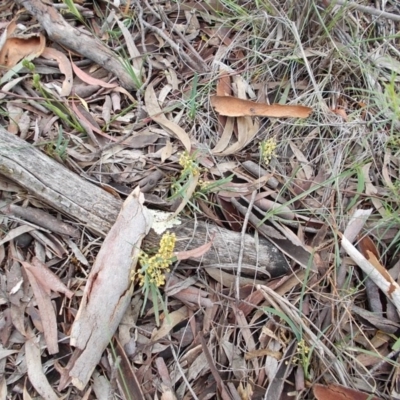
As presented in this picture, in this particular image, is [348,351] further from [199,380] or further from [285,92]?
[285,92]

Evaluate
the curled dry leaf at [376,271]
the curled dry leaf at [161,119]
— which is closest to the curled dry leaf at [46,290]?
the curled dry leaf at [161,119]

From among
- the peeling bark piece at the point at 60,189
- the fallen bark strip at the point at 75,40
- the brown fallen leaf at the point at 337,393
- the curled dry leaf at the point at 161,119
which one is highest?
the fallen bark strip at the point at 75,40

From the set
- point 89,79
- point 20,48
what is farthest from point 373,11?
point 20,48

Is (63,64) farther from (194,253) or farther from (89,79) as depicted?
(194,253)

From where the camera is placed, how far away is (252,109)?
179 centimetres

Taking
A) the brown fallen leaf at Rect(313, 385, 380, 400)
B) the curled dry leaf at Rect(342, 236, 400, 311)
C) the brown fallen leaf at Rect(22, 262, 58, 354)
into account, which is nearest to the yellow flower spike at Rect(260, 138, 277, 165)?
the curled dry leaf at Rect(342, 236, 400, 311)

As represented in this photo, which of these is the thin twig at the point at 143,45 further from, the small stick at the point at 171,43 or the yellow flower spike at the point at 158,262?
the yellow flower spike at the point at 158,262

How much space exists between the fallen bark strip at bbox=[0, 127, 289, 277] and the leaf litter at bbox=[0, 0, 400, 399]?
2 centimetres

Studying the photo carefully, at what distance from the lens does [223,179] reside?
166 cm

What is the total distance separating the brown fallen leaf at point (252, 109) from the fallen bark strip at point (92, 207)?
0.46m

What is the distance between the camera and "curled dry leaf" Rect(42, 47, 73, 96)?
1.86 m

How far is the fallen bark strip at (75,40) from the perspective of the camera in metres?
1.87

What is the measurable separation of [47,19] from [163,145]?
2.32 ft

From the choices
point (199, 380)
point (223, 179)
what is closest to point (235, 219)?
point (223, 179)
